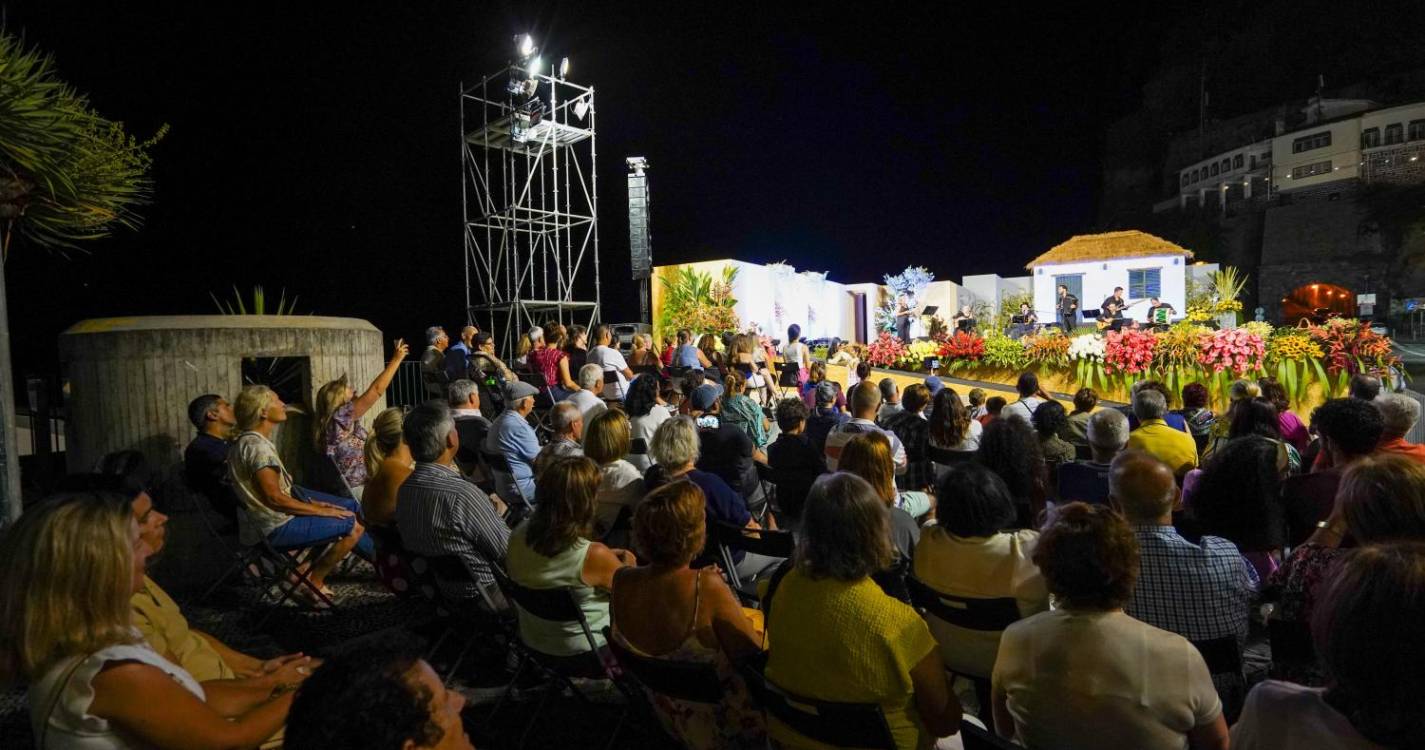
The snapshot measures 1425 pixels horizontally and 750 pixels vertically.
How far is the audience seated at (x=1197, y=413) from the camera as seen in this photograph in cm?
587

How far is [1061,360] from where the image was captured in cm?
1072

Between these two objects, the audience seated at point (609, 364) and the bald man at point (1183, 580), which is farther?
the audience seated at point (609, 364)

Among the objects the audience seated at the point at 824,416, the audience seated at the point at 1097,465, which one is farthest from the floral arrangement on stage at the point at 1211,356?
the audience seated at the point at 1097,465

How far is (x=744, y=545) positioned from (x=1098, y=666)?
1743 millimetres

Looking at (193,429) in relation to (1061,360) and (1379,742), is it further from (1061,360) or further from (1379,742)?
(1061,360)

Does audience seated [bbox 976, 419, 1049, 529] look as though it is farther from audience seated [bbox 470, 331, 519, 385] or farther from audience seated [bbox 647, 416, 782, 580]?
audience seated [bbox 470, 331, 519, 385]

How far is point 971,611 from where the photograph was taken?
2.36 meters

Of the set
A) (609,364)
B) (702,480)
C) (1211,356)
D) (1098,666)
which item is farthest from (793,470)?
(1211,356)

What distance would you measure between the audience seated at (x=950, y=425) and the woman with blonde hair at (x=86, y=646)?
4.23 metres

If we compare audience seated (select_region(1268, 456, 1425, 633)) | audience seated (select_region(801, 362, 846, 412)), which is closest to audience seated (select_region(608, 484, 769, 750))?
audience seated (select_region(1268, 456, 1425, 633))

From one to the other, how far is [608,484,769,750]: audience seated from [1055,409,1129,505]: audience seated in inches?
101

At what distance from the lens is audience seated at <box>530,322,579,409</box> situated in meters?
7.45

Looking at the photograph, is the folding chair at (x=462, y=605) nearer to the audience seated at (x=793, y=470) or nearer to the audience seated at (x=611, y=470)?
the audience seated at (x=611, y=470)

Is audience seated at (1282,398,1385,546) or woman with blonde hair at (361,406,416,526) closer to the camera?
audience seated at (1282,398,1385,546)
